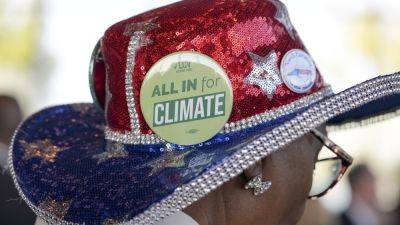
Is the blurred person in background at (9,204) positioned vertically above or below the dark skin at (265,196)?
below

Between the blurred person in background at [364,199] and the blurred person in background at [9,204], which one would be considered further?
the blurred person in background at [364,199]

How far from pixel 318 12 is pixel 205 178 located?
5.74 meters

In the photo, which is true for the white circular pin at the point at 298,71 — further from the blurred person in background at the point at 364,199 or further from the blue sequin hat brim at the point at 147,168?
the blurred person in background at the point at 364,199

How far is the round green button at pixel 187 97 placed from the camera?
53.4 inches

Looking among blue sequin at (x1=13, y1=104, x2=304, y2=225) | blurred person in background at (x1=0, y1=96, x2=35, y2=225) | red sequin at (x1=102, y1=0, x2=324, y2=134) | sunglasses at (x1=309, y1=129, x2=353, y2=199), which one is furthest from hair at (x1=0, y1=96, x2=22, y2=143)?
red sequin at (x1=102, y1=0, x2=324, y2=134)

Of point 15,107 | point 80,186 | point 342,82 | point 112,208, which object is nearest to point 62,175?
point 80,186

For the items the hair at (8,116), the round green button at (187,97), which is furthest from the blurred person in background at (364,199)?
the round green button at (187,97)

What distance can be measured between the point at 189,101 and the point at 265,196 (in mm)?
201

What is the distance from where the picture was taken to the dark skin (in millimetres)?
1369

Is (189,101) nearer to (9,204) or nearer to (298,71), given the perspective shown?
(298,71)

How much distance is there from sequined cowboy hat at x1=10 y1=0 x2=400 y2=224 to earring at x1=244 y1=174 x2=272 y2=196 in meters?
0.07

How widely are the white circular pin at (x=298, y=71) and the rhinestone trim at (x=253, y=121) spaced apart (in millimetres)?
20

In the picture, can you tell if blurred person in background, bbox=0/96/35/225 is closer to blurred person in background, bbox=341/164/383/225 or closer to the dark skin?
the dark skin

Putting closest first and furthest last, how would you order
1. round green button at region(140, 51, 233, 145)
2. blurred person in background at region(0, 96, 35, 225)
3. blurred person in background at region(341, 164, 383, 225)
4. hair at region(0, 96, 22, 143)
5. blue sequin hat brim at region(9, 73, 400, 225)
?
blue sequin hat brim at region(9, 73, 400, 225), round green button at region(140, 51, 233, 145), blurred person in background at region(0, 96, 35, 225), hair at region(0, 96, 22, 143), blurred person in background at region(341, 164, 383, 225)
